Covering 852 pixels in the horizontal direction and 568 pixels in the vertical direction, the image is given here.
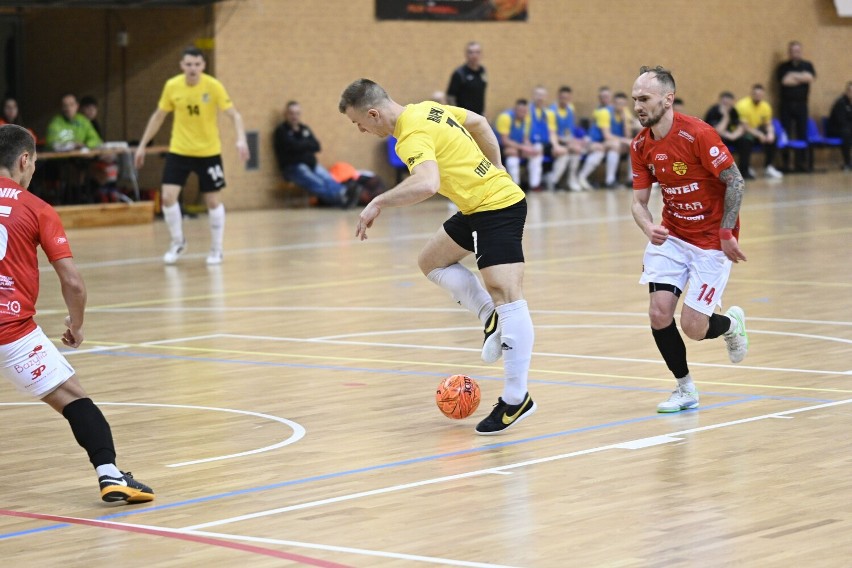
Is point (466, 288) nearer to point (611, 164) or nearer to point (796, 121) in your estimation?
point (611, 164)

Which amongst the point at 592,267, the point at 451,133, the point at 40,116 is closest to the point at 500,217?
the point at 451,133

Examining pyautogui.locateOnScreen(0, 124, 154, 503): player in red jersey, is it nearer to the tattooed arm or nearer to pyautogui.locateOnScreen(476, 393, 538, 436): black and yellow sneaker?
pyautogui.locateOnScreen(476, 393, 538, 436): black and yellow sneaker

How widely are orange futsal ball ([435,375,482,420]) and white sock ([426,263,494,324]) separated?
520mm

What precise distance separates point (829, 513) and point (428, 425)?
2.58 meters

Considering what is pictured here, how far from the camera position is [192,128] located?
1602 centimetres

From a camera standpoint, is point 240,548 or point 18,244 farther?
point 18,244

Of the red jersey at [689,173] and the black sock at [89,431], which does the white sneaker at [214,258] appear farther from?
the black sock at [89,431]

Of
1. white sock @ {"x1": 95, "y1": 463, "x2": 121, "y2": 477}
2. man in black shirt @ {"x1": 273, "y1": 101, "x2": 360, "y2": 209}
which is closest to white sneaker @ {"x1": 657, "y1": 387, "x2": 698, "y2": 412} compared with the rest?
white sock @ {"x1": 95, "y1": 463, "x2": 121, "y2": 477}

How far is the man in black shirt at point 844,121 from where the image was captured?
3073 cm

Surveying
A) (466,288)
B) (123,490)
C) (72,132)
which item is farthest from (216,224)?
(123,490)

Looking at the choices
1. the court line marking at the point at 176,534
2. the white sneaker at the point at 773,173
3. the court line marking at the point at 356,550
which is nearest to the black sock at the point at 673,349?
the court line marking at the point at 356,550

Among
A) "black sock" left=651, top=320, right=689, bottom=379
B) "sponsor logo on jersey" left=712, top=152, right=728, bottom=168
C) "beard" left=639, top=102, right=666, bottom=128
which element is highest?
"beard" left=639, top=102, right=666, bottom=128

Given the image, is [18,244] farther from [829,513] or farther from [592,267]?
[592,267]

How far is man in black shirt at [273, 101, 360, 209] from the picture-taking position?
24000 mm
